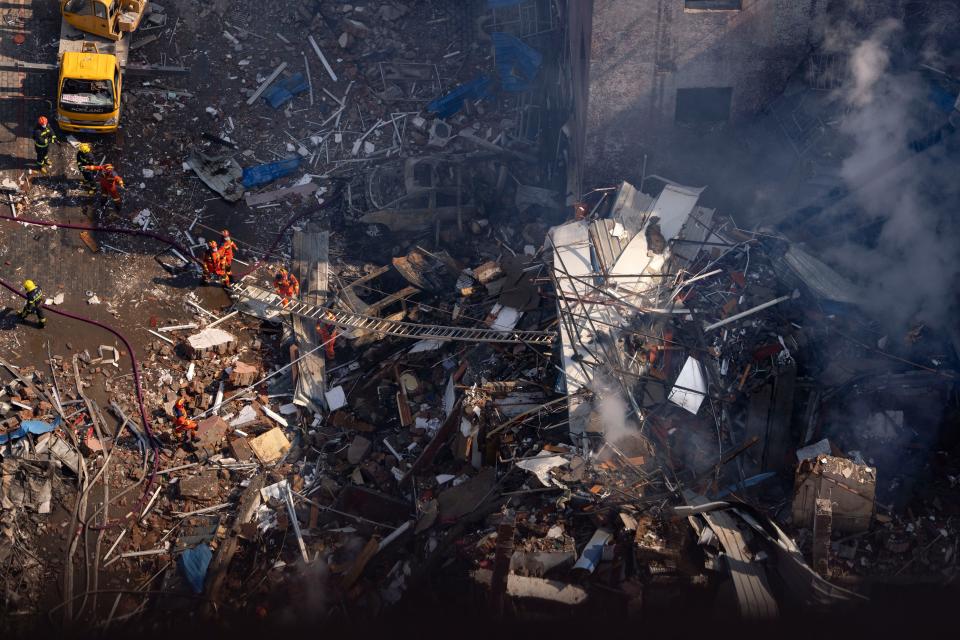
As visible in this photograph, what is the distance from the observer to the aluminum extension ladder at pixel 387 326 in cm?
1395

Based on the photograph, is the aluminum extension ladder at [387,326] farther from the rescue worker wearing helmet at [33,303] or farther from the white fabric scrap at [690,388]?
the rescue worker wearing helmet at [33,303]

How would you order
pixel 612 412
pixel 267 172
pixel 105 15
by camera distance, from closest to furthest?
pixel 612 412 → pixel 267 172 → pixel 105 15

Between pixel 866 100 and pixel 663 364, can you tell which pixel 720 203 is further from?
pixel 663 364

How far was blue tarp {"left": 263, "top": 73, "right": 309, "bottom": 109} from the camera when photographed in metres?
18.3

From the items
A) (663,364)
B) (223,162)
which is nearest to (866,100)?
(663,364)

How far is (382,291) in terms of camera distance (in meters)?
15.5

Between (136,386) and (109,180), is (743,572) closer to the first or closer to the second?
(136,386)

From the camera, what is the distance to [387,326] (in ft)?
48.1

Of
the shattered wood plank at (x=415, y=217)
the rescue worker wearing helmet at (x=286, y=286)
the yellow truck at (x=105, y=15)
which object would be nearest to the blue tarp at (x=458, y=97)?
the shattered wood plank at (x=415, y=217)

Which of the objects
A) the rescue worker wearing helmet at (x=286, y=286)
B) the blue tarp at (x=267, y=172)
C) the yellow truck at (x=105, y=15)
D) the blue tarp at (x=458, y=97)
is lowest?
the rescue worker wearing helmet at (x=286, y=286)

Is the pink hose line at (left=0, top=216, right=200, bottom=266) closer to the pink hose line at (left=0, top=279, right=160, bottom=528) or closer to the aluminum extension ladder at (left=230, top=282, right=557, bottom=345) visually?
the pink hose line at (left=0, top=279, right=160, bottom=528)

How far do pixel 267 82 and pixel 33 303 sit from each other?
7360mm

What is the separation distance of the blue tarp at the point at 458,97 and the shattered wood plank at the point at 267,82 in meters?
3.69

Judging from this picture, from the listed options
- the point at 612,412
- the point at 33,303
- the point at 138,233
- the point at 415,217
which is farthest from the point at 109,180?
the point at 612,412
